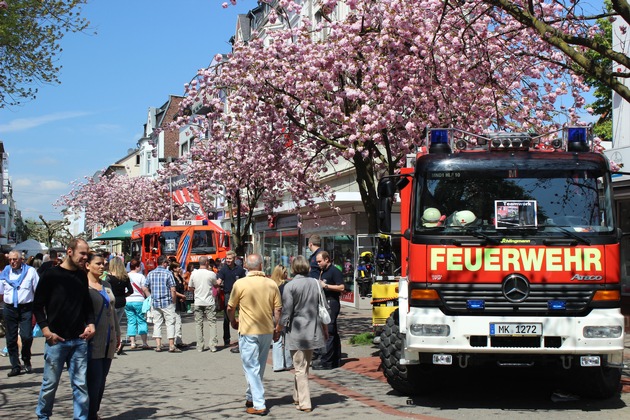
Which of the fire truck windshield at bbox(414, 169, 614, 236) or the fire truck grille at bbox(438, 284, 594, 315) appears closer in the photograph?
the fire truck grille at bbox(438, 284, 594, 315)

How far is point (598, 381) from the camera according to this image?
29.4ft

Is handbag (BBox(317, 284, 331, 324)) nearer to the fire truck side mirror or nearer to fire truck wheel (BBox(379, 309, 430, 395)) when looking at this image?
fire truck wheel (BBox(379, 309, 430, 395))

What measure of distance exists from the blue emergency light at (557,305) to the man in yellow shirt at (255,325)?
115 inches

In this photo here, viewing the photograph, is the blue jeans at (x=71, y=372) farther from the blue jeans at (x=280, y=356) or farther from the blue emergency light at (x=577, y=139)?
the blue emergency light at (x=577, y=139)

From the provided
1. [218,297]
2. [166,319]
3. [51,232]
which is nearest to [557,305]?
[166,319]

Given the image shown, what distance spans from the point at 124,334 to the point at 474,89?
9.24 m

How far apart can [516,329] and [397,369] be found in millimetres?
1640

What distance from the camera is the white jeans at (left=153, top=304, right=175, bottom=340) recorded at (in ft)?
48.1

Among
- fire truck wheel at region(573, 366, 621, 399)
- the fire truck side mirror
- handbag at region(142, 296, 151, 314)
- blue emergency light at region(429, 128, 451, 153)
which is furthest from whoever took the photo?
handbag at region(142, 296, 151, 314)

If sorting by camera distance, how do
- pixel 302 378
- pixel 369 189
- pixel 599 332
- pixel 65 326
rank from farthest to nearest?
1. pixel 369 189
2. pixel 302 378
3. pixel 599 332
4. pixel 65 326

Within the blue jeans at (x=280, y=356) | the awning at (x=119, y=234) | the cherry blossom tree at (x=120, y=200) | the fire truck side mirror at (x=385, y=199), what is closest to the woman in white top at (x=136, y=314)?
the blue jeans at (x=280, y=356)

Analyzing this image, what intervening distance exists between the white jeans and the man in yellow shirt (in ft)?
19.4

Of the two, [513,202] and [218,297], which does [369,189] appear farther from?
[513,202]

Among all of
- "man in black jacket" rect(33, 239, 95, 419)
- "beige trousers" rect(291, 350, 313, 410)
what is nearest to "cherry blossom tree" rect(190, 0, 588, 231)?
"beige trousers" rect(291, 350, 313, 410)
